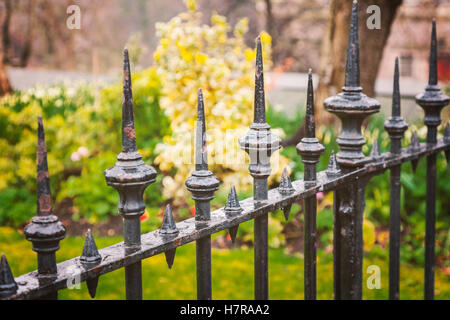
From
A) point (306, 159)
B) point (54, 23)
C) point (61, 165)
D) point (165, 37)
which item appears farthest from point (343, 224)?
point (54, 23)

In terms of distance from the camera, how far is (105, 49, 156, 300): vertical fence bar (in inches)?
47.4

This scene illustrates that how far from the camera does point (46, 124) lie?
215 inches

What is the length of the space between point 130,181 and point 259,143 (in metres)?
0.44

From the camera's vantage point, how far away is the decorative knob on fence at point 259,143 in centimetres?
148

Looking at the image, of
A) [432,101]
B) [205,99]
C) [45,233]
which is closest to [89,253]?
[45,233]

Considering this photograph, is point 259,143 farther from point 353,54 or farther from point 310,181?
point 353,54

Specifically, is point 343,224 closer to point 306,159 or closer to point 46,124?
point 306,159

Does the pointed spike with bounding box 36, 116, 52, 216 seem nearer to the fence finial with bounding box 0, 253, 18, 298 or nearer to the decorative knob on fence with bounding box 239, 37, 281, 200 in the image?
the fence finial with bounding box 0, 253, 18, 298

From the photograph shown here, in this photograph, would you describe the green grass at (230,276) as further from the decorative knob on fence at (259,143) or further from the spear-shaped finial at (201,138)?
the spear-shaped finial at (201,138)

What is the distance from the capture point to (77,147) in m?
5.50

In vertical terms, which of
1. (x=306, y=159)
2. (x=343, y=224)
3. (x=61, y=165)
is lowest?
(x=61, y=165)

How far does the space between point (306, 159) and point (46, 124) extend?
433 cm

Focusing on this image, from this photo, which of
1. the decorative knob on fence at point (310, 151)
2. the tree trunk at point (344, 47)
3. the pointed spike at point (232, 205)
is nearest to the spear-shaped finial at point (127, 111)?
the pointed spike at point (232, 205)

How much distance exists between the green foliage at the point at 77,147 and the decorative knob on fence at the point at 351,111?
10.8 ft
